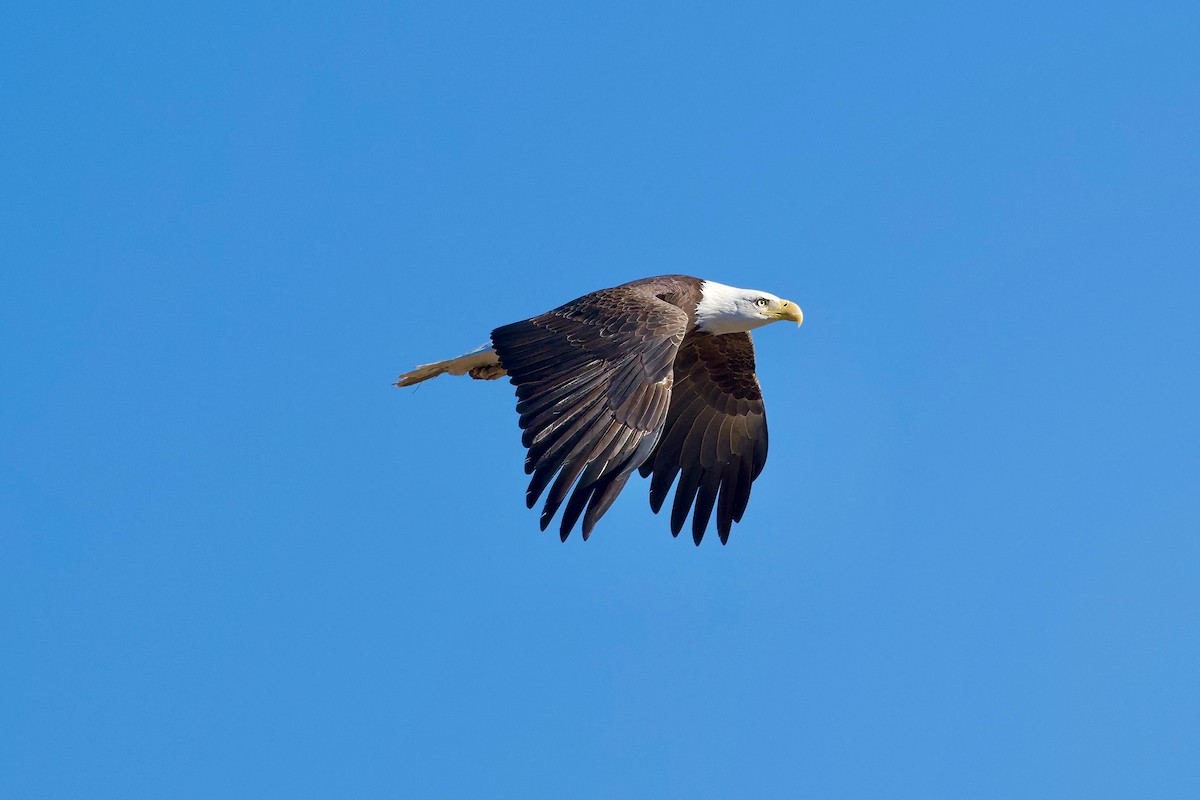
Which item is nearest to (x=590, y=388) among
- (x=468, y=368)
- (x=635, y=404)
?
(x=635, y=404)

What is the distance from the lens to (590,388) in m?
11.1

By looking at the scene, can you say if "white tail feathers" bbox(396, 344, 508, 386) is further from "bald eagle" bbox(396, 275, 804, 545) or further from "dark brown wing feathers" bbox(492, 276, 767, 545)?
"dark brown wing feathers" bbox(492, 276, 767, 545)

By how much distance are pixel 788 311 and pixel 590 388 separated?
3.56 metres

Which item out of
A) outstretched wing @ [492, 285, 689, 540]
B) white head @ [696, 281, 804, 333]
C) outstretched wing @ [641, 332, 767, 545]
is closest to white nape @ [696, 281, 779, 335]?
white head @ [696, 281, 804, 333]

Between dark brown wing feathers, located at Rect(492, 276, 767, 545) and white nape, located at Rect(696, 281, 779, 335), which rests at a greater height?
white nape, located at Rect(696, 281, 779, 335)

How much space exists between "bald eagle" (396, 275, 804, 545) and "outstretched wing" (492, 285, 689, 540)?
0.03 feet

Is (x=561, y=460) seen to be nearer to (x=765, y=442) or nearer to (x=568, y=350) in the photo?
(x=568, y=350)

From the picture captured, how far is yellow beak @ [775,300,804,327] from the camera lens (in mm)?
14062

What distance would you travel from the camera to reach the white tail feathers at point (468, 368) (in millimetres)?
13469

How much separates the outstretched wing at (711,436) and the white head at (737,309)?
0.30m

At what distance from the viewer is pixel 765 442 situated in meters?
14.2

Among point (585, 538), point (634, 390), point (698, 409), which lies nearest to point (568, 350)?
point (634, 390)

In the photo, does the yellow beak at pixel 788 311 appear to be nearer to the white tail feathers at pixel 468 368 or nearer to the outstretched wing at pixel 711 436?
the outstretched wing at pixel 711 436

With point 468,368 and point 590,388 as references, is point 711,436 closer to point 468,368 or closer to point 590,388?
point 468,368
